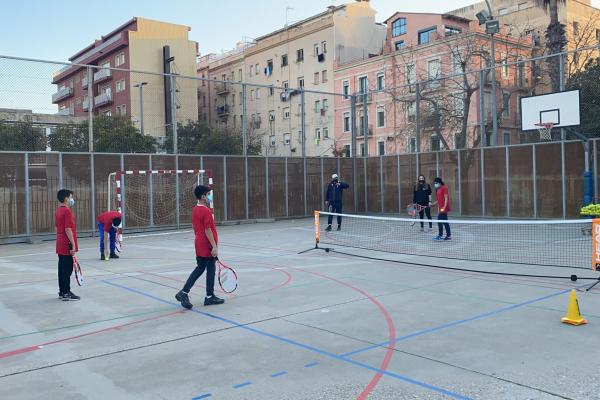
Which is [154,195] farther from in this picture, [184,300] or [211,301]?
[184,300]

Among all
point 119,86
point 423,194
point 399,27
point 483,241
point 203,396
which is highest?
point 399,27

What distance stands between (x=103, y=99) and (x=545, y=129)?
19.5 metres

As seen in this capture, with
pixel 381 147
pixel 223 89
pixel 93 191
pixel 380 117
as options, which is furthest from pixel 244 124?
pixel 381 147

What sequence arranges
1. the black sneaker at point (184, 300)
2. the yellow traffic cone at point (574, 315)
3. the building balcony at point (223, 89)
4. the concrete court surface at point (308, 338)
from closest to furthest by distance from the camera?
the concrete court surface at point (308, 338) → the yellow traffic cone at point (574, 315) → the black sneaker at point (184, 300) → the building balcony at point (223, 89)

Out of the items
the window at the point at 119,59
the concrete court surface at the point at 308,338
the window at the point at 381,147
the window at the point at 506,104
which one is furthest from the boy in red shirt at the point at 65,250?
the window at the point at 119,59

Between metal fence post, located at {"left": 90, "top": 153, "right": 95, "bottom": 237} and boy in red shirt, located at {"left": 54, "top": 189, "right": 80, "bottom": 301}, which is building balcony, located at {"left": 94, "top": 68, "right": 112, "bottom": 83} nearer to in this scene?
metal fence post, located at {"left": 90, "top": 153, "right": 95, "bottom": 237}

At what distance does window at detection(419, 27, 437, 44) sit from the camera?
56.0 metres

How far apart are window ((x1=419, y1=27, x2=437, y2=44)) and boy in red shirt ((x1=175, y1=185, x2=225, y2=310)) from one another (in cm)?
5069

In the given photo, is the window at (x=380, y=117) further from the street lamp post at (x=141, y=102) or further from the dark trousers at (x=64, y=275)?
the dark trousers at (x=64, y=275)

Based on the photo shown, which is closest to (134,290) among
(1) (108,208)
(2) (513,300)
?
(2) (513,300)

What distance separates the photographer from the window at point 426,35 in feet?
184

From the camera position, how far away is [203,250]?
9.34 metres

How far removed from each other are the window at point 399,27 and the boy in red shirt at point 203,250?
177ft

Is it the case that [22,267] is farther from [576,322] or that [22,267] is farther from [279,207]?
[279,207]
